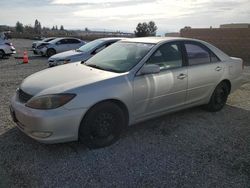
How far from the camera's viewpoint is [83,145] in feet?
13.1

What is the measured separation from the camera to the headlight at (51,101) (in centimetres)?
354

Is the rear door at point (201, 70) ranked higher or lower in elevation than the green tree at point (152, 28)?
lower

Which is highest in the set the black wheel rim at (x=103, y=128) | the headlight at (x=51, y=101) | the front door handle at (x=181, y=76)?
the front door handle at (x=181, y=76)

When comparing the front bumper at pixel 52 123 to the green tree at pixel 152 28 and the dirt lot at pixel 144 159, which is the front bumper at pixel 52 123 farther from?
the green tree at pixel 152 28

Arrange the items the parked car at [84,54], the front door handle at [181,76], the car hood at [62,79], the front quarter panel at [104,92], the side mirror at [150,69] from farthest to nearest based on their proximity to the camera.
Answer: the parked car at [84,54]
the front door handle at [181,76]
the side mirror at [150,69]
the car hood at [62,79]
the front quarter panel at [104,92]

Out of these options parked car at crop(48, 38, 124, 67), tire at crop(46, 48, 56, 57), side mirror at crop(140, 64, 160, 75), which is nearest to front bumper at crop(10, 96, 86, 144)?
side mirror at crop(140, 64, 160, 75)

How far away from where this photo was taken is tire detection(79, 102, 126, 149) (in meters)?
3.74

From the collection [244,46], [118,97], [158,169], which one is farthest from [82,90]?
[244,46]

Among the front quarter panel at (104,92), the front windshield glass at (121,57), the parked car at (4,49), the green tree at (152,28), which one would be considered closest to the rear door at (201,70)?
the front windshield glass at (121,57)

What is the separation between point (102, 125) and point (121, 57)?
4.46 feet

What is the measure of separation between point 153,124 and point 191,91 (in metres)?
0.91

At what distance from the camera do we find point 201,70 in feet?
16.8

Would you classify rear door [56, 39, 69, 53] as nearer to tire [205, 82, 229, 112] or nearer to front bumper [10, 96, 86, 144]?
tire [205, 82, 229, 112]

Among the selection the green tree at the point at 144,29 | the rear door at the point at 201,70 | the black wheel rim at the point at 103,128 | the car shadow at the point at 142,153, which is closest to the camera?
the car shadow at the point at 142,153
